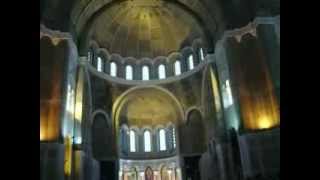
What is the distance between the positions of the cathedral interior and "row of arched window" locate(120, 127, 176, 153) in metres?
0.12

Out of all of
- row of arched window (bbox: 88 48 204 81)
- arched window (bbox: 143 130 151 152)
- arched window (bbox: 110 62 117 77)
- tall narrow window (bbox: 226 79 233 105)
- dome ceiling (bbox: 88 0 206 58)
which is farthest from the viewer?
arched window (bbox: 143 130 151 152)

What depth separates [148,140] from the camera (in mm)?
38969

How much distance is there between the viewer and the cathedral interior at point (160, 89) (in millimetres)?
20750

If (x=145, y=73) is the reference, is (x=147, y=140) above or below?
below

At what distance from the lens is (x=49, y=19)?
22484 mm

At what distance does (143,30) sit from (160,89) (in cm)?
685

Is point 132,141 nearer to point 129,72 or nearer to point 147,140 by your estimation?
point 147,140

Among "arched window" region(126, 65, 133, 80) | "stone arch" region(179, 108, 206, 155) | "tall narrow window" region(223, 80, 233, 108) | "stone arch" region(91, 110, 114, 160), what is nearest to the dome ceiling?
"arched window" region(126, 65, 133, 80)

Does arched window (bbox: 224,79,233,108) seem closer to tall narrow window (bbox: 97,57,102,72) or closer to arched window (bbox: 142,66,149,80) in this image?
arched window (bbox: 142,66,149,80)

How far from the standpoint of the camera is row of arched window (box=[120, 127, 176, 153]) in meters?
38.0

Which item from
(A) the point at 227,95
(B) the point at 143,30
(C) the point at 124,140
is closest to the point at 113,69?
(B) the point at 143,30
